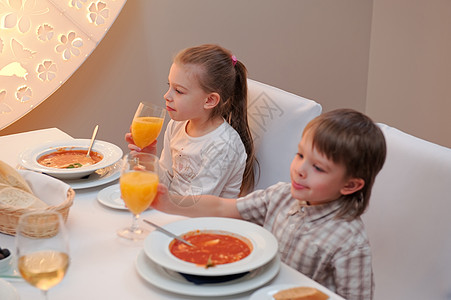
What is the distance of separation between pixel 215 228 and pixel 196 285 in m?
0.20

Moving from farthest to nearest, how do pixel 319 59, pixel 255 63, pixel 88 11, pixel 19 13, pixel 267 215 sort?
pixel 319 59
pixel 255 63
pixel 88 11
pixel 19 13
pixel 267 215

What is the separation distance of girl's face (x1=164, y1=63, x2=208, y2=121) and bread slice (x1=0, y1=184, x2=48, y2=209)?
70 centimetres

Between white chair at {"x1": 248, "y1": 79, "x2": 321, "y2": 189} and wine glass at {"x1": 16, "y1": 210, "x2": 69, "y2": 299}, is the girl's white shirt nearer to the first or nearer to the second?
white chair at {"x1": 248, "y1": 79, "x2": 321, "y2": 189}

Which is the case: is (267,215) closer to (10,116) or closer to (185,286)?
(185,286)

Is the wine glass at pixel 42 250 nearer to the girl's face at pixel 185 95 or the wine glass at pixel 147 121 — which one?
the wine glass at pixel 147 121

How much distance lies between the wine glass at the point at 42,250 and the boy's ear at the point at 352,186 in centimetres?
65

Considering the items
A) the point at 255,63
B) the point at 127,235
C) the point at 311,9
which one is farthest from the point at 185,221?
the point at 311,9

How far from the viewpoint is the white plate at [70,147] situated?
1.57 meters

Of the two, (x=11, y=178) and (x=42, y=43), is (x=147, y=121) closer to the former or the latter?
(x=11, y=178)

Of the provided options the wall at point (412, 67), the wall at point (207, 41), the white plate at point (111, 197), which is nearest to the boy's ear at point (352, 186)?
the white plate at point (111, 197)

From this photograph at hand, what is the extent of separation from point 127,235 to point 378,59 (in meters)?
2.63

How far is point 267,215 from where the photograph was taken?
1.48 meters

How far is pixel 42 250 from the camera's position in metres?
0.90

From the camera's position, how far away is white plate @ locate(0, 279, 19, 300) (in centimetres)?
100
